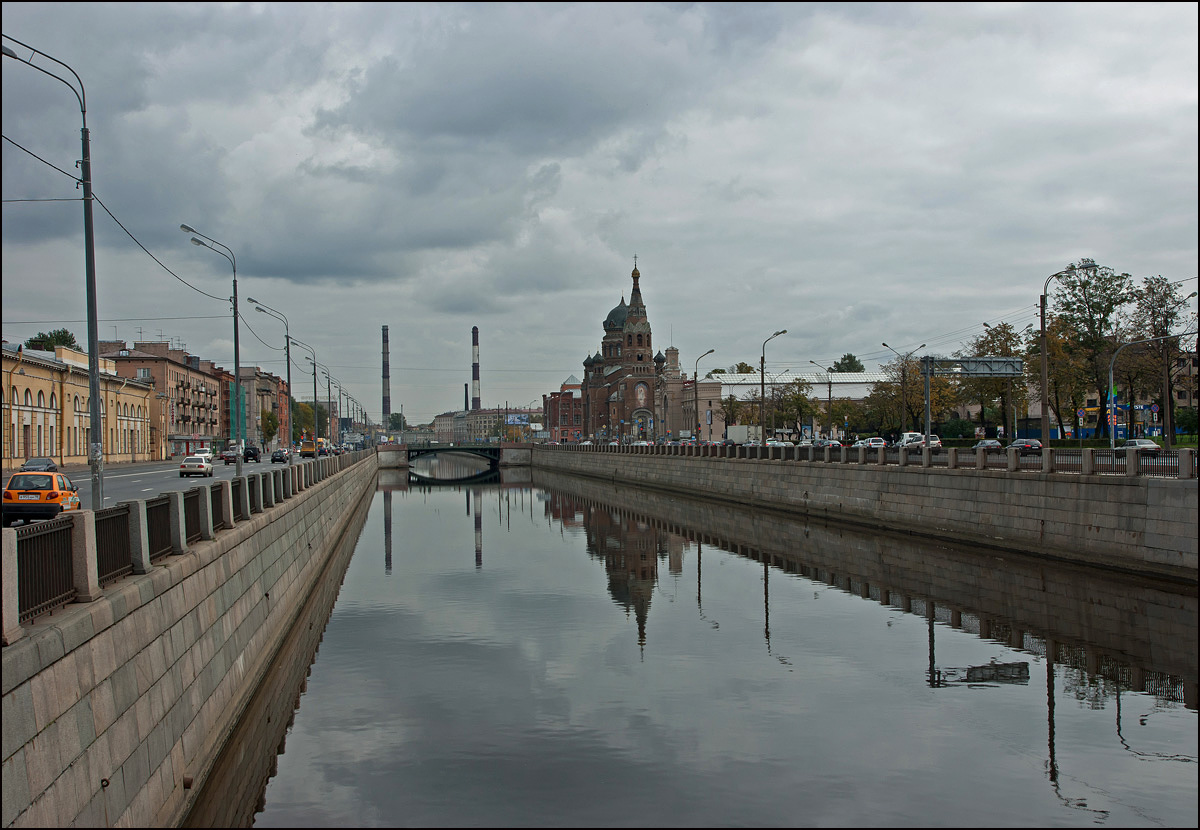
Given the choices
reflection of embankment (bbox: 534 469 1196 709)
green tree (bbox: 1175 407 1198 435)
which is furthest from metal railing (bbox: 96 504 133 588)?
green tree (bbox: 1175 407 1198 435)

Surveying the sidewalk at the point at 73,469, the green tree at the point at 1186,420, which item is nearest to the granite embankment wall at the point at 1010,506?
the sidewalk at the point at 73,469

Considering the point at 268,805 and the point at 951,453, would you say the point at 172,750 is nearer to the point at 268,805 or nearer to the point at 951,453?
the point at 268,805

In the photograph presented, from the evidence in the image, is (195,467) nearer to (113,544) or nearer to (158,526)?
(158,526)

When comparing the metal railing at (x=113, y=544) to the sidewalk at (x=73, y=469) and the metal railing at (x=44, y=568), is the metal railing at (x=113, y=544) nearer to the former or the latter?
the metal railing at (x=44, y=568)

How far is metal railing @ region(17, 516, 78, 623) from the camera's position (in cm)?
860

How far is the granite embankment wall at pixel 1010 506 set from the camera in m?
25.8

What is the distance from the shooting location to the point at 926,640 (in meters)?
22.7

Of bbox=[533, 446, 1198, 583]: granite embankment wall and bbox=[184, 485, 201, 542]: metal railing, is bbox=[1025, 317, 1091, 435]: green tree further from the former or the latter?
bbox=[184, 485, 201, 542]: metal railing

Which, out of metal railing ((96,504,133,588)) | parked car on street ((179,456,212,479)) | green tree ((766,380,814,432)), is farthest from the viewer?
green tree ((766,380,814,432))

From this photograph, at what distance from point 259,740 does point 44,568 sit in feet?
24.9

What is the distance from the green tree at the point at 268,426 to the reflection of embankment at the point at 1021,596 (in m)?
136

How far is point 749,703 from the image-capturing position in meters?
17.6

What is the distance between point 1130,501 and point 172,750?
24854 mm

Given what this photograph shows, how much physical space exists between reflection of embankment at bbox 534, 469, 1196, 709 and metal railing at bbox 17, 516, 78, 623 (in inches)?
676
